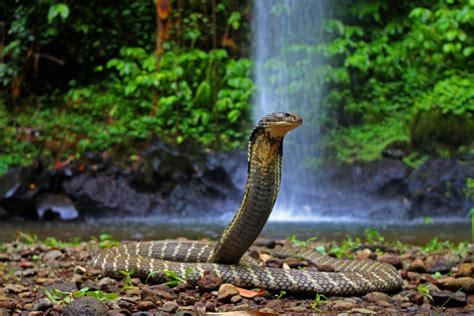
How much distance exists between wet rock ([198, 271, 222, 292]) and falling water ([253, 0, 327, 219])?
31.5 ft

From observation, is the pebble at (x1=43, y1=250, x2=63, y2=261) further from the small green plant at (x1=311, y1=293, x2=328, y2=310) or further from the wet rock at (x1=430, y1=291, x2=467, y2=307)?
the wet rock at (x1=430, y1=291, x2=467, y2=307)

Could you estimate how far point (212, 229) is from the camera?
9.75 metres

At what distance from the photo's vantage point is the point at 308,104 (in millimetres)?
15750

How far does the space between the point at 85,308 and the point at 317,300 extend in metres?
1.40

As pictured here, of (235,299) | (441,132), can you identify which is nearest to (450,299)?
(235,299)

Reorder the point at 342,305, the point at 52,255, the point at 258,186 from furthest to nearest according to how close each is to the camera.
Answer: the point at 52,255
the point at 258,186
the point at 342,305

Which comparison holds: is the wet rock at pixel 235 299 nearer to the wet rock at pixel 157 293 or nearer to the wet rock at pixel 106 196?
the wet rock at pixel 157 293

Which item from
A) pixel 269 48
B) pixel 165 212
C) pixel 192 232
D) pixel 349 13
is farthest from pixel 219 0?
pixel 192 232

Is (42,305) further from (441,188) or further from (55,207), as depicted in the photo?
(441,188)

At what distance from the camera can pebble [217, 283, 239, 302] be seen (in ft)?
12.5

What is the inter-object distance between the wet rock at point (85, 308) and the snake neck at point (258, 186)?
1.28m

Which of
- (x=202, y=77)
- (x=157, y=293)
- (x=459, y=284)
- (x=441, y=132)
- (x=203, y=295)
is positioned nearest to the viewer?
(x=157, y=293)

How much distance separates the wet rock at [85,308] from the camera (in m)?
3.10

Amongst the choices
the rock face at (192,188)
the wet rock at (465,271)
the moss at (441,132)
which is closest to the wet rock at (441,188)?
the rock face at (192,188)
